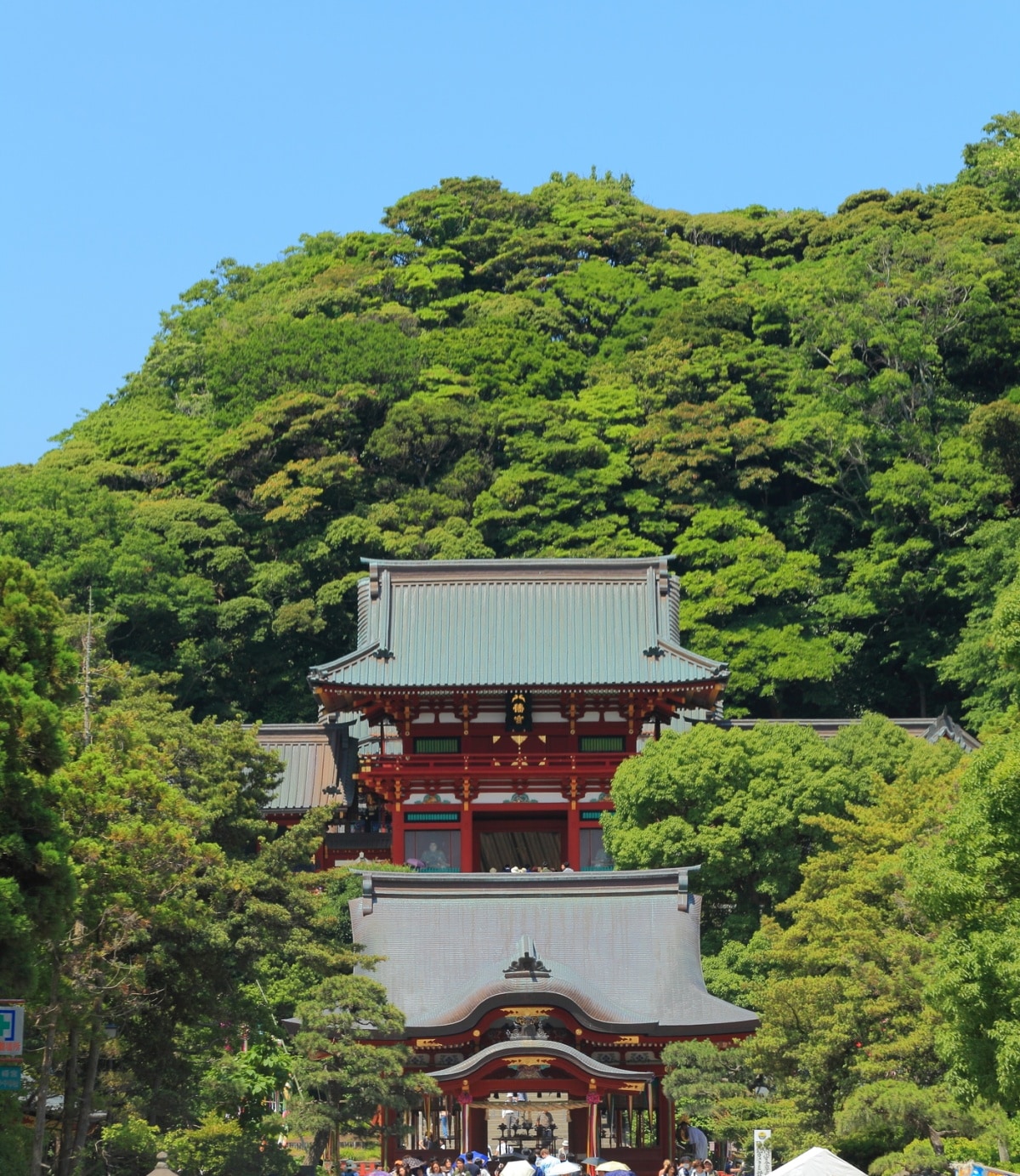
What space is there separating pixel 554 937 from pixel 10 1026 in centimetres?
1652

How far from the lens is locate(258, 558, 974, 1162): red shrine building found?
1164 inches

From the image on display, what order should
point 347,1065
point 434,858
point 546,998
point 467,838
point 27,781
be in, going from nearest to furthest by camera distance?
1. point 27,781
2. point 347,1065
3. point 546,998
4. point 467,838
5. point 434,858

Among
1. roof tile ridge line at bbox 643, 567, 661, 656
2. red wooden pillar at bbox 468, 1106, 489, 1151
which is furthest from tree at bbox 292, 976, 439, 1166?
roof tile ridge line at bbox 643, 567, 661, 656

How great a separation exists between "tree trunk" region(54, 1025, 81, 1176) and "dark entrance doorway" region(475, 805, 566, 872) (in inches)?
778

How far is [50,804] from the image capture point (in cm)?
1998

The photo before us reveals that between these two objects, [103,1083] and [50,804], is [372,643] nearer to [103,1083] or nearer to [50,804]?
[103,1083]

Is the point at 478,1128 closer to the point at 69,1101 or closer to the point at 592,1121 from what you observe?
the point at 592,1121

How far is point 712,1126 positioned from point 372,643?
17.4 m

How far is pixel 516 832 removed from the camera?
42625 mm

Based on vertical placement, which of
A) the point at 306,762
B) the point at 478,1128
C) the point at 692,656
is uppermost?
the point at 692,656

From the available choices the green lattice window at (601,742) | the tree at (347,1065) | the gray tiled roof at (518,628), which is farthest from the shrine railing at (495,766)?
the tree at (347,1065)

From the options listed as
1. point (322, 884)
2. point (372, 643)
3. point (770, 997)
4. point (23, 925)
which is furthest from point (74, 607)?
point (23, 925)

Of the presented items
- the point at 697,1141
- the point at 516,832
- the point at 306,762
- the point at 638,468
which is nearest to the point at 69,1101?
the point at 697,1141

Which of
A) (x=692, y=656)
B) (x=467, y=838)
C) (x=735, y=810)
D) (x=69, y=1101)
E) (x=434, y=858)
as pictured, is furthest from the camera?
(x=434, y=858)
